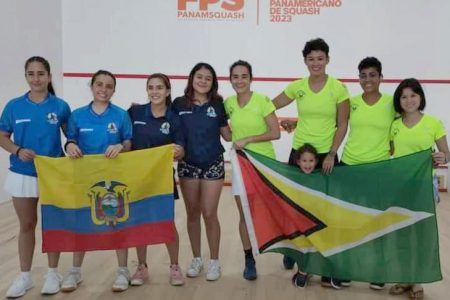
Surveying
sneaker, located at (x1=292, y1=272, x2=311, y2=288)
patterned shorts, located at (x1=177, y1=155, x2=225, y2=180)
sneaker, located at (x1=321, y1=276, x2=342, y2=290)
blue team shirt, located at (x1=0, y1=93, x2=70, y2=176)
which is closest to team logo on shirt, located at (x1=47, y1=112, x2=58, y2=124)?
blue team shirt, located at (x1=0, y1=93, x2=70, y2=176)

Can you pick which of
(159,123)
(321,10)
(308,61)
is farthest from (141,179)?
(321,10)

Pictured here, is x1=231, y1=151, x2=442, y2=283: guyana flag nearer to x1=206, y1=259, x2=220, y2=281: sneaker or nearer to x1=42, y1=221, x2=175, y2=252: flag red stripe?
x1=206, y1=259, x2=220, y2=281: sneaker

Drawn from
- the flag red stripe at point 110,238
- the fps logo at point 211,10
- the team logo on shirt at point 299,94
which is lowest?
the flag red stripe at point 110,238

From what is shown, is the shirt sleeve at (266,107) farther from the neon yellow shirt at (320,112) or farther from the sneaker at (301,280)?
the sneaker at (301,280)

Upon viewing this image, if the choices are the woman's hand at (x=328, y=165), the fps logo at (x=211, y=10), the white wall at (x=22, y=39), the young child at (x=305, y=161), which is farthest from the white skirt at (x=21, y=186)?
the fps logo at (x=211, y=10)

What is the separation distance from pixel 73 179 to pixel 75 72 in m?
3.84

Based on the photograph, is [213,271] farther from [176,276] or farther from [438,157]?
[438,157]

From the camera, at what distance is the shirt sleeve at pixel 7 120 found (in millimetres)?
2424

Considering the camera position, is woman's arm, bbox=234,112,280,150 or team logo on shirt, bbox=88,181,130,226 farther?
woman's arm, bbox=234,112,280,150

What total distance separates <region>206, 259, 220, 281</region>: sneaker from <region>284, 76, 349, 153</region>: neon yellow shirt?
2.86 ft

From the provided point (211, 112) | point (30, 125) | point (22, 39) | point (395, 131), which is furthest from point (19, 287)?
point (22, 39)

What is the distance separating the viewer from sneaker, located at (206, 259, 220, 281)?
274 centimetres

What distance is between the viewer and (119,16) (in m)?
5.86

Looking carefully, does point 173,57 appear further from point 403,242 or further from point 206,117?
point 403,242
